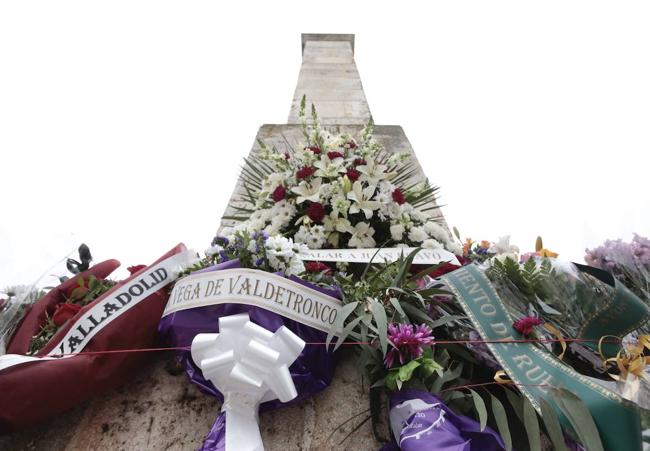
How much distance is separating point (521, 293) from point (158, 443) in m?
1.59

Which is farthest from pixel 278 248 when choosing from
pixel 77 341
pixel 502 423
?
pixel 502 423

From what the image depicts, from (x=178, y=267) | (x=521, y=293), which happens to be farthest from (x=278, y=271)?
(x=521, y=293)

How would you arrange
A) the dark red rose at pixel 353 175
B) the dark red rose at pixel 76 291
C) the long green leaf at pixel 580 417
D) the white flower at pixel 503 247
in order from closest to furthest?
the long green leaf at pixel 580 417, the dark red rose at pixel 76 291, the white flower at pixel 503 247, the dark red rose at pixel 353 175

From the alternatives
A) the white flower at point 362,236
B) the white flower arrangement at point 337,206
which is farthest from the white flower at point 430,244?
the white flower at point 362,236

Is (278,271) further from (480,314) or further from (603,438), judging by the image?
(603,438)

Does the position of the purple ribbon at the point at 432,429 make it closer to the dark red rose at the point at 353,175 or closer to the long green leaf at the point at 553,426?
the long green leaf at the point at 553,426

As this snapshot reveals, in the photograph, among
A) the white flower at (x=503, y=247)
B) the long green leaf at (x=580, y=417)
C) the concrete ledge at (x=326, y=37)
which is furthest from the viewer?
the concrete ledge at (x=326, y=37)

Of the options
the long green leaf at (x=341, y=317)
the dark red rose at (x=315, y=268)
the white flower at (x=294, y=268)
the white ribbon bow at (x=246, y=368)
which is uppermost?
the dark red rose at (x=315, y=268)

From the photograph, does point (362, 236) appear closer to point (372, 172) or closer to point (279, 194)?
point (372, 172)

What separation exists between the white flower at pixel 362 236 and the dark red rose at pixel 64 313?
1523mm

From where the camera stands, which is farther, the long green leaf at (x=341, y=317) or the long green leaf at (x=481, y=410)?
Result: the long green leaf at (x=341, y=317)

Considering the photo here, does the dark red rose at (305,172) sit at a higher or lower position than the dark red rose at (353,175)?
higher

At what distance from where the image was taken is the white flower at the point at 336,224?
2495 millimetres

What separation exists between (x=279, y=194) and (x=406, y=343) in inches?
62.0
